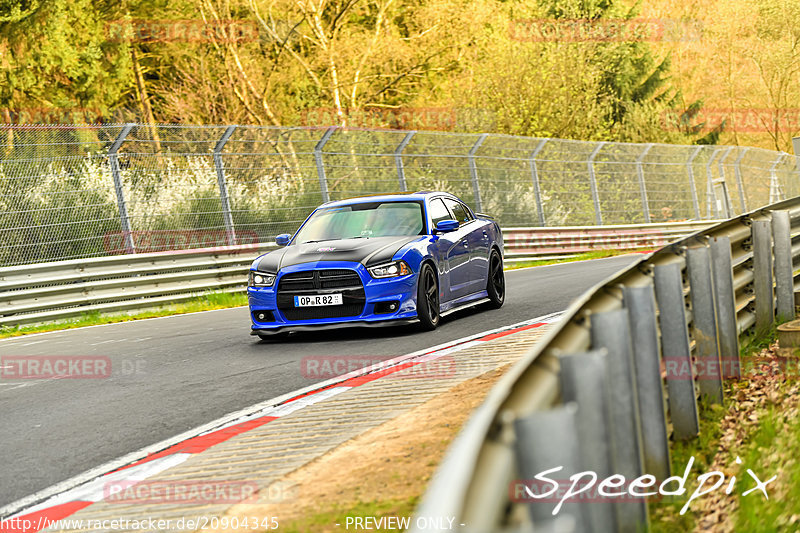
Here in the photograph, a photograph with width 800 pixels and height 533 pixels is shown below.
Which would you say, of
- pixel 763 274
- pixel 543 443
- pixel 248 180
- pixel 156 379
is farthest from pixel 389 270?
pixel 248 180

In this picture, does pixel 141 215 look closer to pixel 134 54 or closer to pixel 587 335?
pixel 587 335

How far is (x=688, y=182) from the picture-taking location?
33.0 meters

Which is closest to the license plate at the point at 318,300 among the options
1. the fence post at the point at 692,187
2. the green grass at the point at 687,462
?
the green grass at the point at 687,462

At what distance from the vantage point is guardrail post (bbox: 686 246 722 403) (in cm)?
639

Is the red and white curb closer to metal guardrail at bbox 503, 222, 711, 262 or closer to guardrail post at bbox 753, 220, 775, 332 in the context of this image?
guardrail post at bbox 753, 220, 775, 332

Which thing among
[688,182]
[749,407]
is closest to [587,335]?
[749,407]

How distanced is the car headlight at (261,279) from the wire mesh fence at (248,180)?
639 centimetres

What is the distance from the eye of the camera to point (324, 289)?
10906 mm

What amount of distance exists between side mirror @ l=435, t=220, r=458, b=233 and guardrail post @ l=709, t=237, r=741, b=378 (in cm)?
496

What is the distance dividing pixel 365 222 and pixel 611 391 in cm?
824

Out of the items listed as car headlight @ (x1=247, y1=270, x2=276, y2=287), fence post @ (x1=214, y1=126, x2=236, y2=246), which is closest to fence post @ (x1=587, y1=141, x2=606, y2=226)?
fence post @ (x1=214, y1=126, x2=236, y2=246)

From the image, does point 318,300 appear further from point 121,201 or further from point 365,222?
point 121,201

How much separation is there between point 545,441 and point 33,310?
1428 cm

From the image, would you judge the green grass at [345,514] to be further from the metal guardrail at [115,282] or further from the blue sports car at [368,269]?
the metal guardrail at [115,282]
